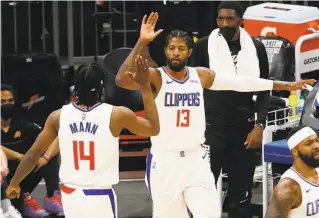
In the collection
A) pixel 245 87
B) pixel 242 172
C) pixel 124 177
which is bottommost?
pixel 124 177

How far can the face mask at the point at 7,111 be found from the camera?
9.26 m

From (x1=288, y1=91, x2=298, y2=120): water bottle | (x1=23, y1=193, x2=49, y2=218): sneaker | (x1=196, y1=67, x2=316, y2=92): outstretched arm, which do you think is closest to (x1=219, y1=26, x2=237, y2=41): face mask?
(x1=196, y1=67, x2=316, y2=92): outstretched arm

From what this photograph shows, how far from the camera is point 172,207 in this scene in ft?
23.5

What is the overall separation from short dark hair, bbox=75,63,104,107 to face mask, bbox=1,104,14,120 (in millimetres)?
2780

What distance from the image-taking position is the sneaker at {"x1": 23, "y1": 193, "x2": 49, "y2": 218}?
939 centimetres

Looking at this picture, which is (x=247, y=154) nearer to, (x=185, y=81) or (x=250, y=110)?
(x=250, y=110)

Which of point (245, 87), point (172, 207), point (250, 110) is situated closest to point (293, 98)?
point (250, 110)

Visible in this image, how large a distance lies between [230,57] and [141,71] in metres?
1.94

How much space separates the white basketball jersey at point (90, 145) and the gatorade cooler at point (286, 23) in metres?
3.39

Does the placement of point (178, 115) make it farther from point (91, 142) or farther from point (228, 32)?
point (228, 32)

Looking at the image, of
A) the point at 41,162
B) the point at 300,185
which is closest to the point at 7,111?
the point at 41,162

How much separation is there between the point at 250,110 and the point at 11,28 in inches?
217

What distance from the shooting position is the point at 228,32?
8180 millimetres

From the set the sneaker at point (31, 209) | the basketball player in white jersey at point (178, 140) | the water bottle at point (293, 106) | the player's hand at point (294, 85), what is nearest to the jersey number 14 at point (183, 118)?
the basketball player in white jersey at point (178, 140)
